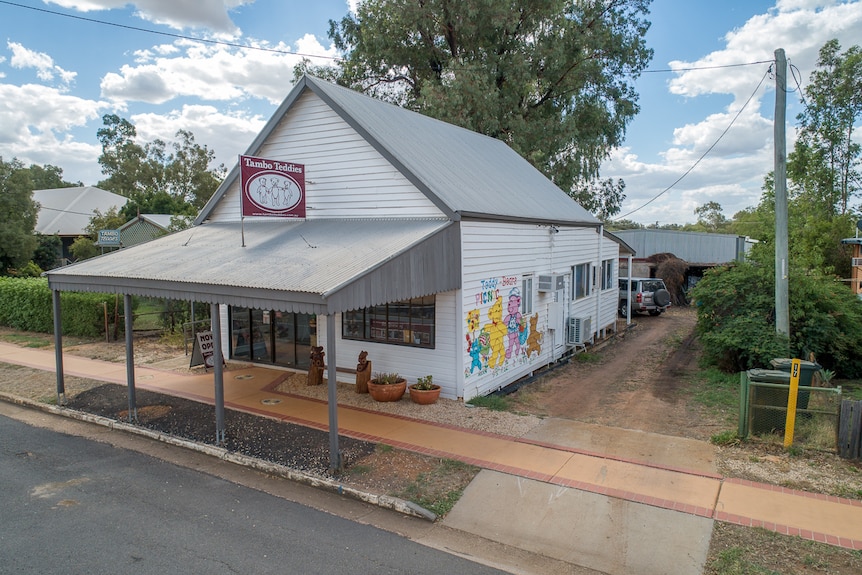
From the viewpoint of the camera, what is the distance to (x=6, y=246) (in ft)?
94.0

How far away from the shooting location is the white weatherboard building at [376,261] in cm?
876

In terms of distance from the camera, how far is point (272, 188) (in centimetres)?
1148

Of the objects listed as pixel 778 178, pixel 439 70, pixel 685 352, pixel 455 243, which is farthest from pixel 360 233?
pixel 439 70

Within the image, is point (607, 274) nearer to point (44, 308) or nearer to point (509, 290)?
point (509, 290)

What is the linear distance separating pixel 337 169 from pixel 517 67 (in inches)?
577

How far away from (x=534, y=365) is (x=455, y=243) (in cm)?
531

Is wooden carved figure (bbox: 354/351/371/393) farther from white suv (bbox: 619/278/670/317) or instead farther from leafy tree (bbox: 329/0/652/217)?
white suv (bbox: 619/278/670/317)

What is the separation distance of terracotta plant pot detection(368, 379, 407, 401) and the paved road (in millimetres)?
3728

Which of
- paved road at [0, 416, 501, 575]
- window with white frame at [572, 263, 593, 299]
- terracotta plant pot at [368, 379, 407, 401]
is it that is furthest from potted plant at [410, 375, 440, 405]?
window with white frame at [572, 263, 593, 299]

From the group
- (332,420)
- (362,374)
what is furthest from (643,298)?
(332,420)

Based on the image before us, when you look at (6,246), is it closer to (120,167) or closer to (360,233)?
(360,233)

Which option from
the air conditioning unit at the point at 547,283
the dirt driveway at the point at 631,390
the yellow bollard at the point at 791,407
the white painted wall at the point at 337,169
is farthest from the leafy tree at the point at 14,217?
the yellow bollard at the point at 791,407

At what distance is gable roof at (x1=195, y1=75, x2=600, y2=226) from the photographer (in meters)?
10.9

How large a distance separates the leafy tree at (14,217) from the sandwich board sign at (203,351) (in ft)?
74.3
